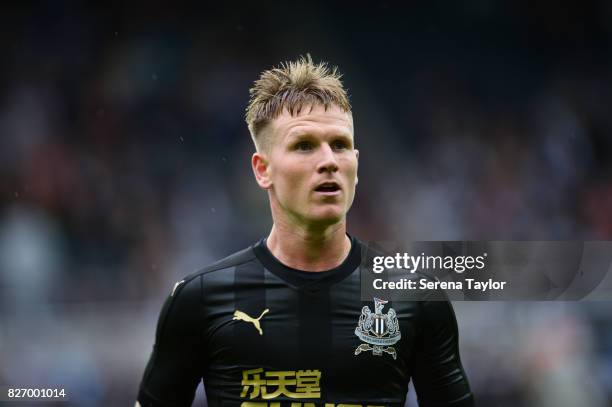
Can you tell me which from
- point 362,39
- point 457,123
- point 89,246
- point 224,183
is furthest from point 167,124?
point 457,123

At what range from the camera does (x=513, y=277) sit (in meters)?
5.26

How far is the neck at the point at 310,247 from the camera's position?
4105 mm

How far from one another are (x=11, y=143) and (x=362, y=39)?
468cm

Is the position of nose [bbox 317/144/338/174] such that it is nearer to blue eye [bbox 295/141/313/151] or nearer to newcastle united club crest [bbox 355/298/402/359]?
blue eye [bbox 295/141/313/151]

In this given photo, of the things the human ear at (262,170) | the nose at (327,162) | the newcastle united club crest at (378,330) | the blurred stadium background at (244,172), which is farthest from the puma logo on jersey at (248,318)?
the blurred stadium background at (244,172)

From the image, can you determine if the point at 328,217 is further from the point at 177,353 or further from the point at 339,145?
the point at 177,353

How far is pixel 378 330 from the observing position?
160 inches

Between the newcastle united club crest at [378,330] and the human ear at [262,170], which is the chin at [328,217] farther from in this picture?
the newcastle united club crest at [378,330]

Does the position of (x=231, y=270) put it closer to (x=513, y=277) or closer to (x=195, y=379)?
(x=195, y=379)

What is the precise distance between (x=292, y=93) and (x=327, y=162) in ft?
1.49

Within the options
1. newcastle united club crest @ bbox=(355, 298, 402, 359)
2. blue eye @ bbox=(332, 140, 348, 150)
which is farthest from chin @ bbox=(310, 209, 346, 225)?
newcastle united club crest @ bbox=(355, 298, 402, 359)

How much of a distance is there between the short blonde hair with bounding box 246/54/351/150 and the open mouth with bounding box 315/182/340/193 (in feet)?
1.26

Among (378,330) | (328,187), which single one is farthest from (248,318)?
(328,187)

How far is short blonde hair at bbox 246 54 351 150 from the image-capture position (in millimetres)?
4074
